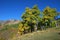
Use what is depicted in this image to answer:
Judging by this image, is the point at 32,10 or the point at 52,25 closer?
the point at 32,10

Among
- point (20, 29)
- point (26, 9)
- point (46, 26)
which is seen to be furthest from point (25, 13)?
point (46, 26)

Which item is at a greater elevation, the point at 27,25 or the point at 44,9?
the point at 44,9

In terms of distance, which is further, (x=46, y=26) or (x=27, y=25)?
(x=46, y=26)

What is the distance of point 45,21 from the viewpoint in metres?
68.8

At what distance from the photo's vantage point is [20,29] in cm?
6556

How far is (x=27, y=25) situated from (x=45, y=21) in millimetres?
9062

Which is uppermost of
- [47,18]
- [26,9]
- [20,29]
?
[26,9]

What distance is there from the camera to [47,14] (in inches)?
2810

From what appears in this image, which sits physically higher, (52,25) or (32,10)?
(32,10)

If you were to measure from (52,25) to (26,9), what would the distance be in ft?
48.3

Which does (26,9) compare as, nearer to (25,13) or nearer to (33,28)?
(25,13)

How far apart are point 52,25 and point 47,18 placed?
501 cm

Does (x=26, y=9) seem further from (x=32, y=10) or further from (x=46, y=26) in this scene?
(x=46, y=26)

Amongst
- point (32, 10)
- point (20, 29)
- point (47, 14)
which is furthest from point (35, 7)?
point (20, 29)
